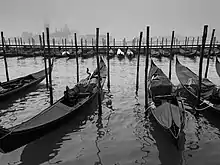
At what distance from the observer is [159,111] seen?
509cm

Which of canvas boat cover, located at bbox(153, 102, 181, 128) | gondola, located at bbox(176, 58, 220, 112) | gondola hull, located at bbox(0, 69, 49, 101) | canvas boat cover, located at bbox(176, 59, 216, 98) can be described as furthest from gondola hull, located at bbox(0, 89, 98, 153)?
canvas boat cover, located at bbox(176, 59, 216, 98)

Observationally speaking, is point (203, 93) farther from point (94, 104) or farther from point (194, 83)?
point (94, 104)

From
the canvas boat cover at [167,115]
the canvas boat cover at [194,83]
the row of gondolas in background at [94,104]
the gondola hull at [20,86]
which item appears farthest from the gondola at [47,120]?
the canvas boat cover at [194,83]

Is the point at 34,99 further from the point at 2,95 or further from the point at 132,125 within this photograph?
the point at 132,125

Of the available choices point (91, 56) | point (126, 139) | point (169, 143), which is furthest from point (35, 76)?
point (91, 56)

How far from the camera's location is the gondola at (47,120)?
3812 millimetres

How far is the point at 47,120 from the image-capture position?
475 centimetres

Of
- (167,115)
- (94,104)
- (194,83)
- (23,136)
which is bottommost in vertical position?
(94,104)

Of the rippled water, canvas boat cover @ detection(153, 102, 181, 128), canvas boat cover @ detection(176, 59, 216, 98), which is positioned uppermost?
canvas boat cover @ detection(176, 59, 216, 98)

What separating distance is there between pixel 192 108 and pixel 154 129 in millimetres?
1989

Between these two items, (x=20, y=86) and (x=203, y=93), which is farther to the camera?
(x=20, y=86)

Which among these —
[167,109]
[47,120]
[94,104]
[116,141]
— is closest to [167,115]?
[167,109]

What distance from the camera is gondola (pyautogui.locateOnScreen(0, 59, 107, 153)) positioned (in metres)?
3.81

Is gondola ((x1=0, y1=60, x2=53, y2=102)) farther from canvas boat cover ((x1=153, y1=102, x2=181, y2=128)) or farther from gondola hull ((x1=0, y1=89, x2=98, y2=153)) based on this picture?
canvas boat cover ((x1=153, y1=102, x2=181, y2=128))
